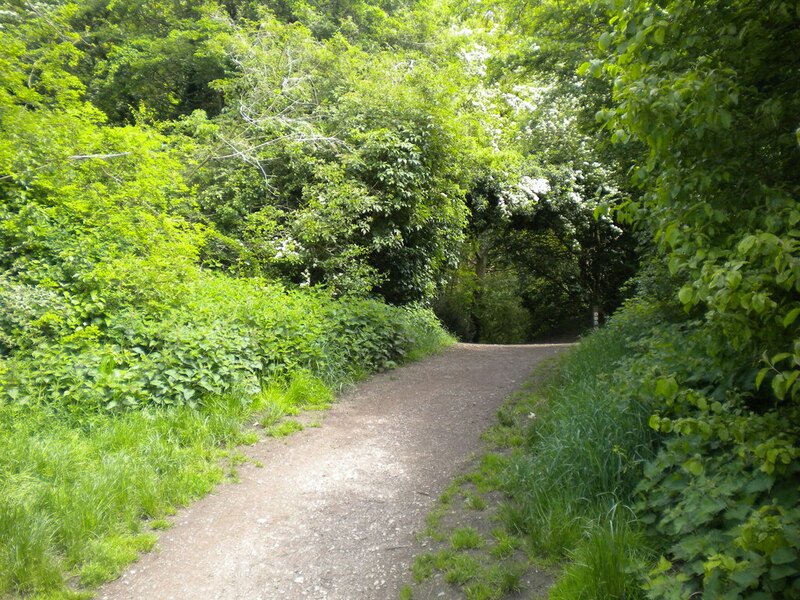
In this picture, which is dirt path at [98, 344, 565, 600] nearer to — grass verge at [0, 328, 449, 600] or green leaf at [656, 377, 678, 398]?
grass verge at [0, 328, 449, 600]

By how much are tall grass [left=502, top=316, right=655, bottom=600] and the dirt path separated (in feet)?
2.82

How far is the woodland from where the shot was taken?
2438 millimetres

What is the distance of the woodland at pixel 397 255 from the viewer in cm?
244

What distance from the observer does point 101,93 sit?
55.7 feet

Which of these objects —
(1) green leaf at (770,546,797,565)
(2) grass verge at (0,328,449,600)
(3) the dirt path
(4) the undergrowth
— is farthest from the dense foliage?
(4) the undergrowth

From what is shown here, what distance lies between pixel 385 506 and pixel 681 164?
3309 mm

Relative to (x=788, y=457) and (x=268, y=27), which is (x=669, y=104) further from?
(x=268, y=27)

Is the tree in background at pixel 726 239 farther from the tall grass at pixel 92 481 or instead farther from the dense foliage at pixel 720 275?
the tall grass at pixel 92 481

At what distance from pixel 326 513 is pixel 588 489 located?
206cm

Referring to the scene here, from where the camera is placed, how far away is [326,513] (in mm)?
4258

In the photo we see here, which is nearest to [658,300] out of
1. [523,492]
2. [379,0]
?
[523,492]

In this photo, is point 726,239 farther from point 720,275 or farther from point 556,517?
point 556,517

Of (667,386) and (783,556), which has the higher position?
(667,386)

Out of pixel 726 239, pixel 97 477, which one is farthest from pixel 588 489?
pixel 97 477
